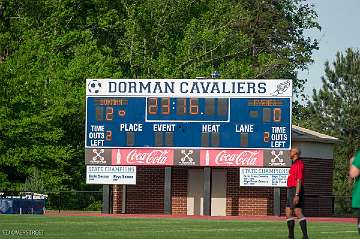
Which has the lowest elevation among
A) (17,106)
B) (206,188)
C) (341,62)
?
(206,188)

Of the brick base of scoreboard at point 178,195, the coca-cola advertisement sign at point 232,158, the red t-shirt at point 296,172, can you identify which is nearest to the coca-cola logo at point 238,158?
the coca-cola advertisement sign at point 232,158

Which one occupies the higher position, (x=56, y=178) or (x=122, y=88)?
(x=122, y=88)

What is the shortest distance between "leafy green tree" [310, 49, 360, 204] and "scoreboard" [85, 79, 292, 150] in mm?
37328

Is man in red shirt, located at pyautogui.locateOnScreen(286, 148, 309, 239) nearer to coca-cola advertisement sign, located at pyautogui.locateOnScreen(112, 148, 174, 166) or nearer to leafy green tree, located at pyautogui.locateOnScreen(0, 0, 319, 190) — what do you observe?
coca-cola advertisement sign, located at pyautogui.locateOnScreen(112, 148, 174, 166)

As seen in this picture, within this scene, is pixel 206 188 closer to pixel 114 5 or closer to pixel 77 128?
pixel 77 128

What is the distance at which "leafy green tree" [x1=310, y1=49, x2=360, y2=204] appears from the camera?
277 feet

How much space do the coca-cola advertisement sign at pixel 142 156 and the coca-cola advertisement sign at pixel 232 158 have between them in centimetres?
135

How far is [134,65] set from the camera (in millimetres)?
65812

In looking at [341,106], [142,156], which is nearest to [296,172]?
[142,156]

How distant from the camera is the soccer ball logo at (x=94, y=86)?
46.9 meters


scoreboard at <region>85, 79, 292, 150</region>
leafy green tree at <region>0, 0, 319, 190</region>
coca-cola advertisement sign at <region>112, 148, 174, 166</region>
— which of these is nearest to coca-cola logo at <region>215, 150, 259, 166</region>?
scoreboard at <region>85, 79, 292, 150</region>

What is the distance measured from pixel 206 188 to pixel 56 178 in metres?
9.94

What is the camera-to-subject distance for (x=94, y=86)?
46969 mm

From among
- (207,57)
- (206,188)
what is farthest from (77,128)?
(206,188)
